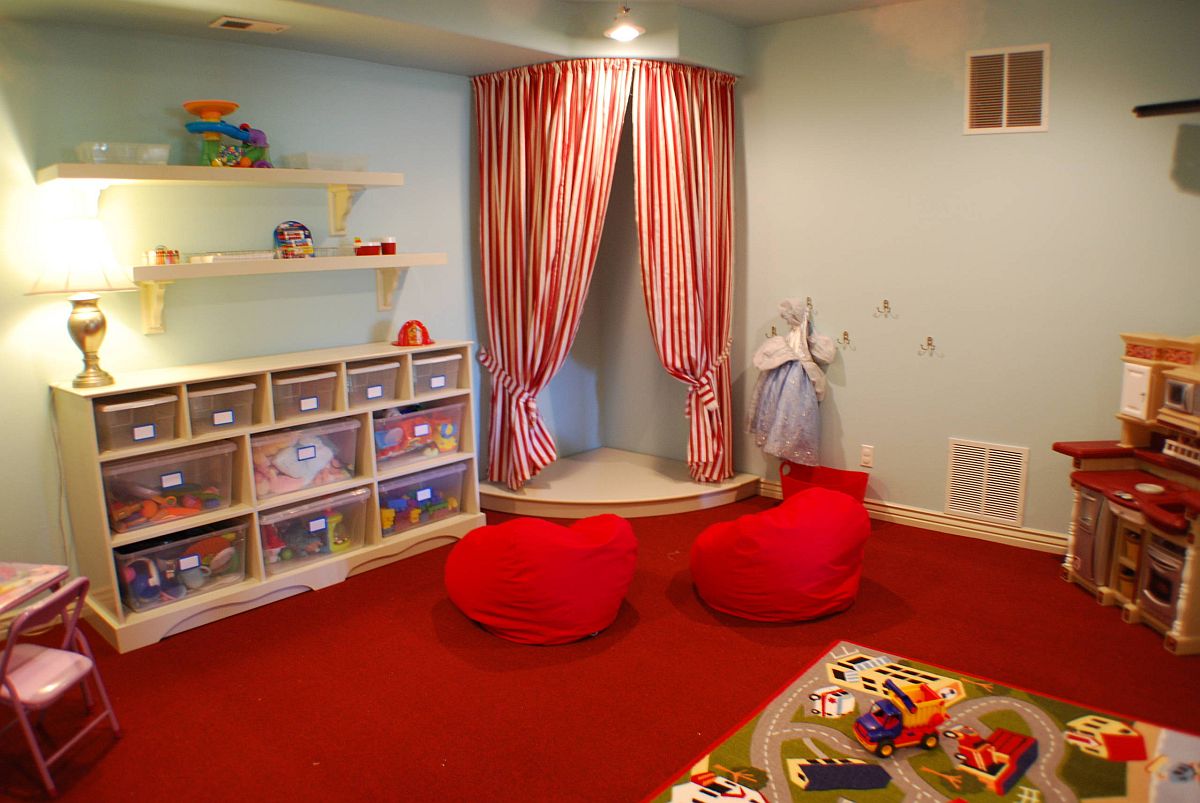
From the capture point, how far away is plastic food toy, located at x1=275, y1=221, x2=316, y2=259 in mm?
3901

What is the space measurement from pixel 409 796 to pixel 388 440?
77.6 inches

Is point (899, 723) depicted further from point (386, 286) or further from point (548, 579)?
point (386, 286)

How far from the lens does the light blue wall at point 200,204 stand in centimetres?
335

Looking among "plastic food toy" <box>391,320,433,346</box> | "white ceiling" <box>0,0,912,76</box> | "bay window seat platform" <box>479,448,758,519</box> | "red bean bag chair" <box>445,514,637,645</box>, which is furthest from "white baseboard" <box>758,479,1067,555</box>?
"white ceiling" <box>0,0,912,76</box>

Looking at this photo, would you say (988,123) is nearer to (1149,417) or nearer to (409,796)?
(1149,417)

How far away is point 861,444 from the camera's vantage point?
4719 millimetres

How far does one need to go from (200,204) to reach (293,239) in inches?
16.1

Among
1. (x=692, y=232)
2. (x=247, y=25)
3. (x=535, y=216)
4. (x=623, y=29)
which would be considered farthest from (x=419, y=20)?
(x=692, y=232)

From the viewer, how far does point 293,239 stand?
400 cm

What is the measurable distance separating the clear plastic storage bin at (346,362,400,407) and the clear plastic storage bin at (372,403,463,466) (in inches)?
4.3

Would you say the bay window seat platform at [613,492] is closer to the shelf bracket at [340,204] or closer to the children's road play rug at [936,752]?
A: the shelf bracket at [340,204]

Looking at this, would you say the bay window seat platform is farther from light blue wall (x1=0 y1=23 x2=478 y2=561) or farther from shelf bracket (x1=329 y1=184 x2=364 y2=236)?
shelf bracket (x1=329 y1=184 x2=364 y2=236)

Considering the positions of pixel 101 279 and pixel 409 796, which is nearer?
pixel 409 796

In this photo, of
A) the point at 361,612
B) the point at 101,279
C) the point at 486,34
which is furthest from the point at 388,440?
the point at 486,34
